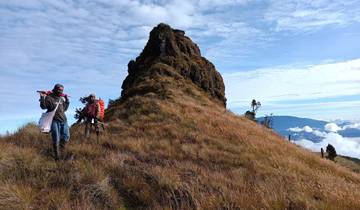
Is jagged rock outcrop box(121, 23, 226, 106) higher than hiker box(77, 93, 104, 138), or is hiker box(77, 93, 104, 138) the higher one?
jagged rock outcrop box(121, 23, 226, 106)

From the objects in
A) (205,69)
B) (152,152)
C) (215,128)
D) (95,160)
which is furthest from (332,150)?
(95,160)

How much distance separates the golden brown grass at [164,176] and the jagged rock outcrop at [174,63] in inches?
599

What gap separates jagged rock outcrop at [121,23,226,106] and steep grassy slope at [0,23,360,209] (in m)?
10.8

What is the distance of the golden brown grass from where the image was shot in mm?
8109

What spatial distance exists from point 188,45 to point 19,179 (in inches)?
1314

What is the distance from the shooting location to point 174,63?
38.3 meters

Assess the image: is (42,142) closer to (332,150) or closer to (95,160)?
(95,160)

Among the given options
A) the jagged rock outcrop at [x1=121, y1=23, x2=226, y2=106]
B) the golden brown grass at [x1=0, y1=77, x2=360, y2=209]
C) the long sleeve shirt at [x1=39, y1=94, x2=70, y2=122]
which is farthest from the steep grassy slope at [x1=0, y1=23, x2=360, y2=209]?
the jagged rock outcrop at [x1=121, y1=23, x2=226, y2=106]

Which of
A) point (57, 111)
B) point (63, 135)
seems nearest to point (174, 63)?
point (63, 135)

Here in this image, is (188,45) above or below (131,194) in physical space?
above

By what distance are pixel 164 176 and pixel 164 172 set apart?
447 mm

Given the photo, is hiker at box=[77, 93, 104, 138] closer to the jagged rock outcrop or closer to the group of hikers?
the group of hikers

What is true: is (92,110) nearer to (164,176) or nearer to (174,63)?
(164,176)

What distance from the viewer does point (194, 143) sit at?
787 inches
